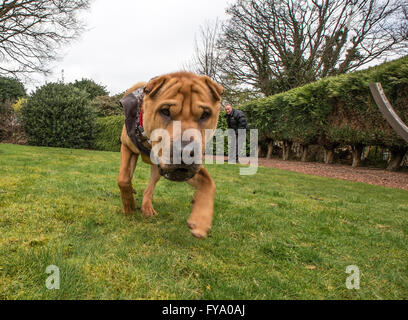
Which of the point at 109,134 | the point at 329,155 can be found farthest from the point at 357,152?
the point at 109,134

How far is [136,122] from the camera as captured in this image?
276cm

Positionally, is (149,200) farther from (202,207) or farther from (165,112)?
(165,112)

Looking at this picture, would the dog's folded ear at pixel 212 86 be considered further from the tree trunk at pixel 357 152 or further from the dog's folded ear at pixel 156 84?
the tree trunk at pixel 357 152

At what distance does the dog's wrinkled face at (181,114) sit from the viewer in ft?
6.62

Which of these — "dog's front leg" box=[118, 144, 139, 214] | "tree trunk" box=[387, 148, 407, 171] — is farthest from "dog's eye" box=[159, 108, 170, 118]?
"tree trunk" box=[387, 148, 407, 171]

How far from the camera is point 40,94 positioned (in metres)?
15.1

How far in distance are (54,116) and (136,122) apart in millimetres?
14459

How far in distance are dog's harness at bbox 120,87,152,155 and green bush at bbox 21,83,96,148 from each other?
46.4 ft

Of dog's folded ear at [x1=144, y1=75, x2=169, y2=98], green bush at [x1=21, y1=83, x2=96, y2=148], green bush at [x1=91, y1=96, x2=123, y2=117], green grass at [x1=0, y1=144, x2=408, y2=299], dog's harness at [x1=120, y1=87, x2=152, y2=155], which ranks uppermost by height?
green bush at [x1=91, y1=96, x2=123, y2=117]

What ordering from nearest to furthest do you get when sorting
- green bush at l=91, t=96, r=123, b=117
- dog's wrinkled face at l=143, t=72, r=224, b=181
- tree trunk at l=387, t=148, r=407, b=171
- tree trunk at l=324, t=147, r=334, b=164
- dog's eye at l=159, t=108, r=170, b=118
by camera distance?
dog's wrinkled face at l=143, t=72, r=224, b=181
dog's eye at l=159, t=108, r=170, b=118
tree trunk at l=387, t=148, r=407, b=171
tree trunk at l=324, t=147, r=334, b=164
green bush at l=91, t=96, r=123, b=117

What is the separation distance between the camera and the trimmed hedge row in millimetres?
8672

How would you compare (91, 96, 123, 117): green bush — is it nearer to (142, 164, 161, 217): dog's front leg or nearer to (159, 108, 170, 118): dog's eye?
(142, 164, 161, 217): dog's front leg

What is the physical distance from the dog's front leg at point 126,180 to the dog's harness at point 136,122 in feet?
1.38

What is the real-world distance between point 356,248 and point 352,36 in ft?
71.8
